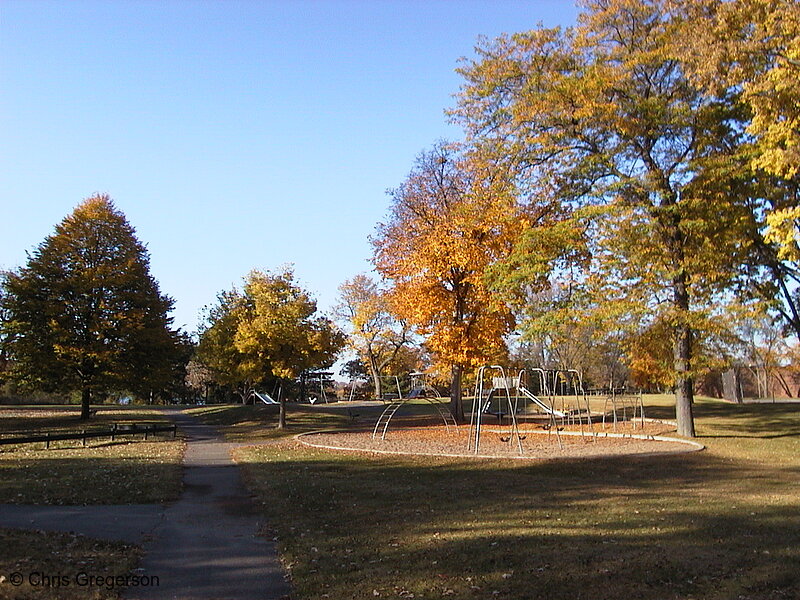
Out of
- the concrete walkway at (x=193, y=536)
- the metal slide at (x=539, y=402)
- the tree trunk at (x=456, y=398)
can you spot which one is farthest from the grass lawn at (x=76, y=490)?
the metal slide at (x=539, y=402)

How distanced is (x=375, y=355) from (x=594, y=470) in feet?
140

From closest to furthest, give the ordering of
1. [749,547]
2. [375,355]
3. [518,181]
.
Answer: [749,547] → [518,181] → [375,355]

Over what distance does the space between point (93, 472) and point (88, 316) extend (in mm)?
19773

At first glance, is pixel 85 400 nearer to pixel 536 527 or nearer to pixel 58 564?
pixel 58 564

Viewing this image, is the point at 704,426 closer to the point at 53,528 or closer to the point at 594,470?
the point at 594,470

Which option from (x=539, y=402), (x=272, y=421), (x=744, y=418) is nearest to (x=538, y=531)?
(x=539, y=402)

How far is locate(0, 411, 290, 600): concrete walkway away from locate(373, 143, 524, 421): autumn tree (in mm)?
14127

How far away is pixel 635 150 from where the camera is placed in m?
21.4

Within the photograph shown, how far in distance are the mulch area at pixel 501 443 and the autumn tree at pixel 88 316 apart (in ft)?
39.2

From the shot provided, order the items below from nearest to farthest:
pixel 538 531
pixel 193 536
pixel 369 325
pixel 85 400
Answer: pixel 538 531
pixel 193 536
pixel 85 400
pixel 369 325

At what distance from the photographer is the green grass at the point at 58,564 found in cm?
580

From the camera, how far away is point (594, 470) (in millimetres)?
14664

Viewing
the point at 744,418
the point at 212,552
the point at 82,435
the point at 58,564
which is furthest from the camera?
the point at 744,418

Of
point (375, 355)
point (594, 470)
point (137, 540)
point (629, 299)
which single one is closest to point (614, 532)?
point (137, 540)
